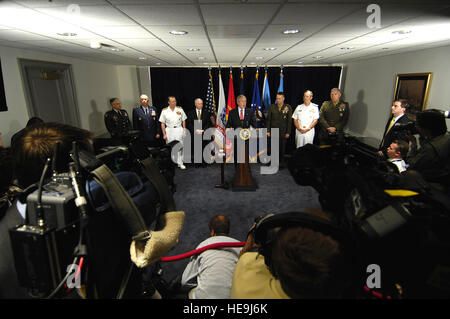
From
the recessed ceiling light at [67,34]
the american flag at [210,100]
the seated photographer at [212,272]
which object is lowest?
the seated photographer at [212,272]

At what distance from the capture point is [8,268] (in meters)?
0.70

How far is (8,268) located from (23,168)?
11.9 inches

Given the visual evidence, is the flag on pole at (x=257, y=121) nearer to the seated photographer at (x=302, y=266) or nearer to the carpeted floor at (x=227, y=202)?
the carpeted floor at (x=227, y=202)

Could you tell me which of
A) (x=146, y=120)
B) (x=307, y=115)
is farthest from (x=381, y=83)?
(x=146, y=120)

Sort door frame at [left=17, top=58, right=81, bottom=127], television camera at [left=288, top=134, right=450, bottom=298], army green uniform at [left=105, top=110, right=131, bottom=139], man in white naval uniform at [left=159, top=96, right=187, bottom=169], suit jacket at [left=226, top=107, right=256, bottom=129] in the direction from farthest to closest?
man in white naval uniform at [left=159, top=96, right=187, bottom=169], army green uniform at [left=105, top=110, right=131, bottom=139], suit jacket at [left=226, top=107, right=256, bottom=129], door frame at [left=17, top=58, right=81, bottom=127], television camera at [left=288, top=134, right=450, bottom=298]

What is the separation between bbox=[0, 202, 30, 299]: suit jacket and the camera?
2.27 feet

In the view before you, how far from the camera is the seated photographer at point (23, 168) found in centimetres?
70

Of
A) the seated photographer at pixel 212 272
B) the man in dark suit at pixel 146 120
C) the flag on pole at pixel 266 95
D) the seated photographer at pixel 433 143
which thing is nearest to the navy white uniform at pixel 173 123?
the man in dark suit at pixel 146 120

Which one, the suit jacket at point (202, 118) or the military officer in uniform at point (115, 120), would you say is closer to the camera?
the military officer in uniform at point (115, 120)

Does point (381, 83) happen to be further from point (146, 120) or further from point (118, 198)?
point (118, 198)

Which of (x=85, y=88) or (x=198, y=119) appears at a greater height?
(x=85, y=88)

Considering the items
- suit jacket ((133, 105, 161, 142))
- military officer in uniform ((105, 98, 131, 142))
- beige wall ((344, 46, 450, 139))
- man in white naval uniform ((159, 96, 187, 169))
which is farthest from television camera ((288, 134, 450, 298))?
suit jacket ((133, 105, 161, 142))

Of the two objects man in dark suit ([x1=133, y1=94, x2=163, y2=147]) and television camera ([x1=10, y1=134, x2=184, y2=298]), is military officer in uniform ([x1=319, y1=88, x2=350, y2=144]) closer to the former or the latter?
man in dark suit ([x1=133, y1=94, x2=163, y2=147])

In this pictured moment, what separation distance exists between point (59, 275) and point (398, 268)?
2.87 feet
